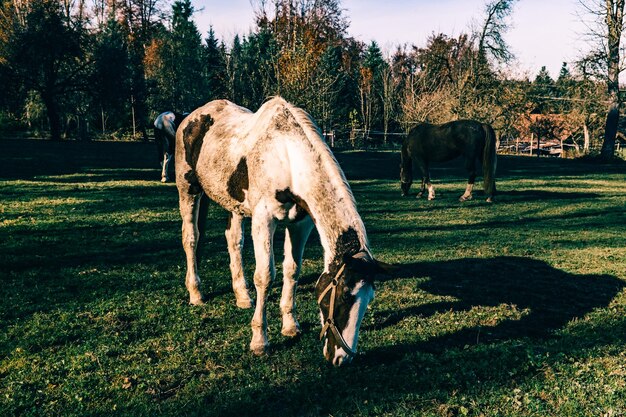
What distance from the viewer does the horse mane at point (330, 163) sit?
3.89 m

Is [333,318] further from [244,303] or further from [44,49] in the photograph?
[44,49]

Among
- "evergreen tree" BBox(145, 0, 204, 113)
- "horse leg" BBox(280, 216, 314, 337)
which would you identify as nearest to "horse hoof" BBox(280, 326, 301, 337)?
"horse leg" BBox(280, 216, 314, 337)

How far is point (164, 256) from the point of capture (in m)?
8.21

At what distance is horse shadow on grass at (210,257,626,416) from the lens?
381 cm

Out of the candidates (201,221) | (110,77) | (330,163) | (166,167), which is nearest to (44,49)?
(110,77)

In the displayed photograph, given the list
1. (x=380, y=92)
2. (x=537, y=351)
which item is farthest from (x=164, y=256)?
(x=380, y=92)

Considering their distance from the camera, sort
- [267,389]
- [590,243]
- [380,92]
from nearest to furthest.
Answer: [267,389] < [590,243] < [380,92]

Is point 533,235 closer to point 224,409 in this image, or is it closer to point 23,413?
point 224,409

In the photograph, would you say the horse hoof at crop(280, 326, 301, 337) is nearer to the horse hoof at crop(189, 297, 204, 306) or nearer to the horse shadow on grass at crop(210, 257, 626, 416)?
the horse shadow on grass at crop(210, 257, 626, 416)

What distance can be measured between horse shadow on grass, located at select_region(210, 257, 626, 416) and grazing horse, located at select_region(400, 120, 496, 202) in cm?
827

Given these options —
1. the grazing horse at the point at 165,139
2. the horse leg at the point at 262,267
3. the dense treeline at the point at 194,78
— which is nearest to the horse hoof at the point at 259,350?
the horse leg at the point at 262,267

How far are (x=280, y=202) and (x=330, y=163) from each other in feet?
2.21

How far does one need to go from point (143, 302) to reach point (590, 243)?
9185mm

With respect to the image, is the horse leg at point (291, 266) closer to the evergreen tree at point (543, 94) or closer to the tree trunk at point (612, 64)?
the tree trunk at point (612, 64)
